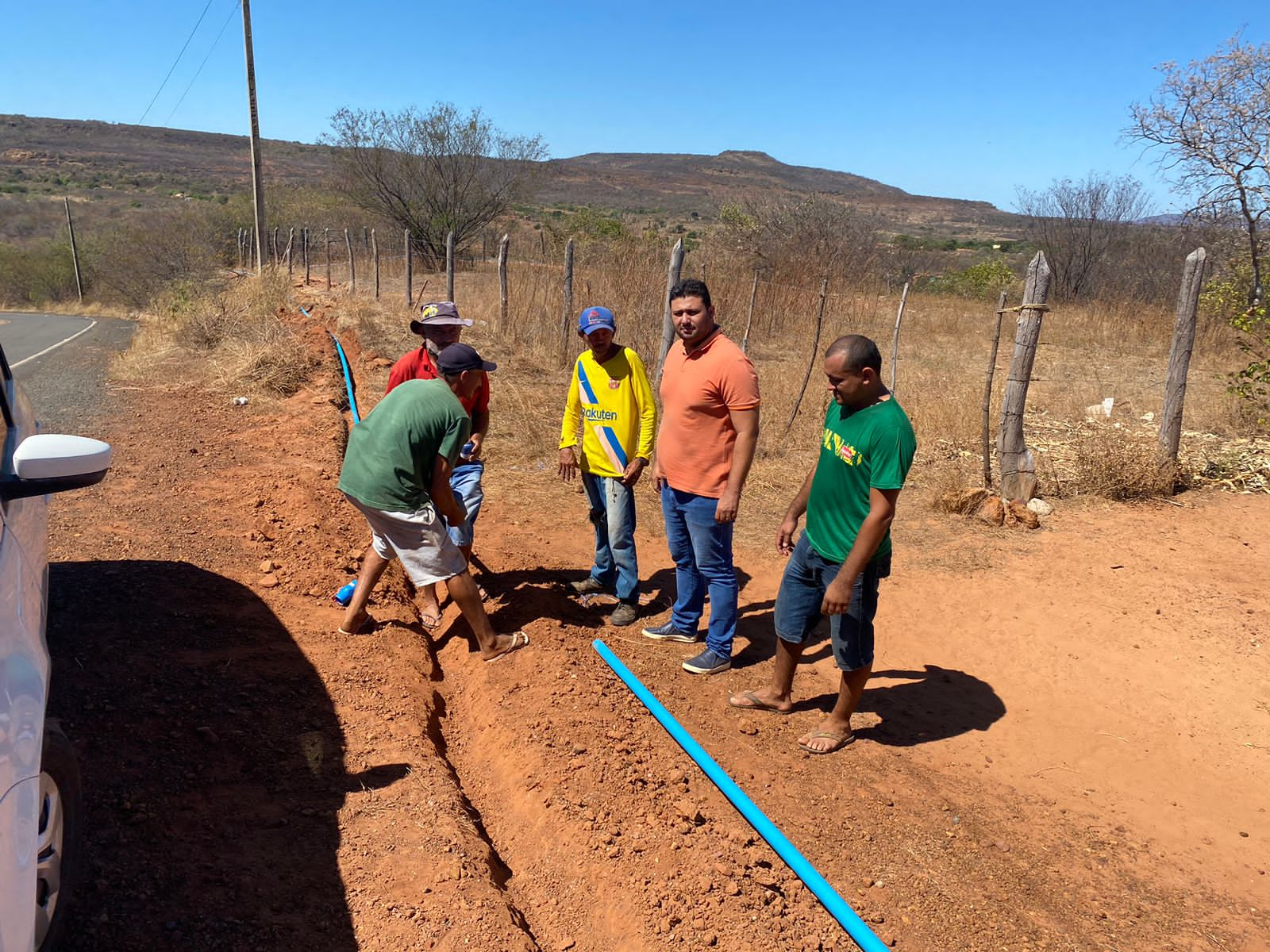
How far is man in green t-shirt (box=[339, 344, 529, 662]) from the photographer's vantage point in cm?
384

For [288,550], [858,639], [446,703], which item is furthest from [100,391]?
[858,639]

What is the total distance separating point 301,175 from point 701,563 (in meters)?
96.9

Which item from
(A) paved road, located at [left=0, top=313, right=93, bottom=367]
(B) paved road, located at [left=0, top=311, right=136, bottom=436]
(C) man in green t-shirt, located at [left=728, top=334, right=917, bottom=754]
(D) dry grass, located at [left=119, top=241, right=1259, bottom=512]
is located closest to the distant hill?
(A) paved road, located at [left=0, top=313, right=93, bottom=367]

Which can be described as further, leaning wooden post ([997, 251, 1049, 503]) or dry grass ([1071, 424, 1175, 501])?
dry grass ([1071, 424, 1175, 501])

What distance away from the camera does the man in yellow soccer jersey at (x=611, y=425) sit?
15.4 ft

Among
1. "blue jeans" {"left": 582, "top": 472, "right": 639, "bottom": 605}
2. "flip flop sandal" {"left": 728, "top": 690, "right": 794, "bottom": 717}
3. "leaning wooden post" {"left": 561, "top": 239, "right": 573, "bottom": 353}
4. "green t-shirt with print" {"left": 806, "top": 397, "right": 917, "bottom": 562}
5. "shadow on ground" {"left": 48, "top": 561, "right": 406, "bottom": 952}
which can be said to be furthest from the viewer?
"leaning wooden post" {"left": 561, "top": 239, "right": 573, "bottom": 353}

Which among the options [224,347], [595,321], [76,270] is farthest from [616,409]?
[76,270]

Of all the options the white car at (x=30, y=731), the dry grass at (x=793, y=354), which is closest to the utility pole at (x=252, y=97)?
the dry grass at (x=793, y=354)

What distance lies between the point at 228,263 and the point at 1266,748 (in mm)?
39293

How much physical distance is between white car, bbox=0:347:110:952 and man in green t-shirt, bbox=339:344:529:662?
140 cm

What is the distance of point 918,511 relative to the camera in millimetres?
7297

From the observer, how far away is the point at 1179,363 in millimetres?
7414

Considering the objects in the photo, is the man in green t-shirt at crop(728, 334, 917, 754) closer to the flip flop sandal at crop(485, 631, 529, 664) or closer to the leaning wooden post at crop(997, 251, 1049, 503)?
the flip flop sandal at crop(485, 631, 529, 664)

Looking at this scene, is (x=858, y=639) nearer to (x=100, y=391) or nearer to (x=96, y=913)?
(x=96, y=913)
